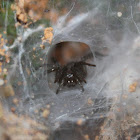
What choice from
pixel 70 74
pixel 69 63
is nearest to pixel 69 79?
pixel 70 74

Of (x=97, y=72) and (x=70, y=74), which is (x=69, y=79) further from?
(x=97, y=72)

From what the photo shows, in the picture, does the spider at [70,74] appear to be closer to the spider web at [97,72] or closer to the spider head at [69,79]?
the spider head at [69,79]

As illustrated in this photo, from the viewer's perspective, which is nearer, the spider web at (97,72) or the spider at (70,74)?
the spider web at (97,72)

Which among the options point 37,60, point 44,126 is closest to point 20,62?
point 37,60

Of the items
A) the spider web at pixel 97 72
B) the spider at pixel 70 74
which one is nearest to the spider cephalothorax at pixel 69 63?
the spider at pixel 70 74

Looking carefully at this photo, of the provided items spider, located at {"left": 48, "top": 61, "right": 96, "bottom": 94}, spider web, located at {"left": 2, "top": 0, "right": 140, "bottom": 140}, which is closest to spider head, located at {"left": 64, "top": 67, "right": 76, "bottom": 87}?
spider, located at {"left": 48, "top": 61, "right": 96, "bottom": 94}

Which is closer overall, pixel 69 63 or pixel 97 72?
pixel 97 72

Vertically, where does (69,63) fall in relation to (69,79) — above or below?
above
